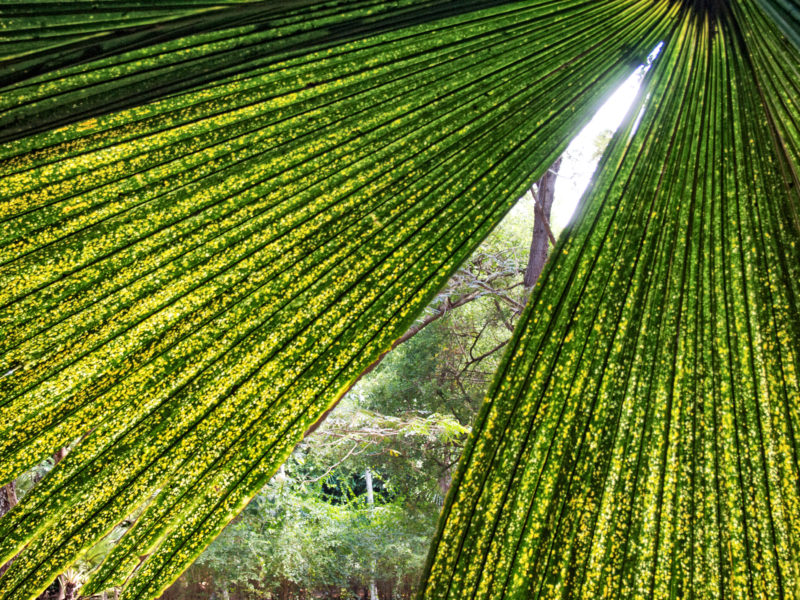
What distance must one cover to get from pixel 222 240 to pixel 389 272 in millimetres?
146

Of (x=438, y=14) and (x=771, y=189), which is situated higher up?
(x=438, y=14)

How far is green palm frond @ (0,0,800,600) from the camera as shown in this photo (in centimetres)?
34

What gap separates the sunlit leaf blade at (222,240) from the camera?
33cm

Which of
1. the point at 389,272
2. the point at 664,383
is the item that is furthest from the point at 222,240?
the point at 664,383

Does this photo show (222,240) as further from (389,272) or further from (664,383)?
(664,383)

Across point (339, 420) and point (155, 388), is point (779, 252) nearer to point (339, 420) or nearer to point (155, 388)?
point (155, 388)

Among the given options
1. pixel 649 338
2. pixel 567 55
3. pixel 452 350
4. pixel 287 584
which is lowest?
pixel 287 584

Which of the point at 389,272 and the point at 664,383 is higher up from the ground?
the point at 389,272

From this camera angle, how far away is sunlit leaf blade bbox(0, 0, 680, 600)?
0.33 metres

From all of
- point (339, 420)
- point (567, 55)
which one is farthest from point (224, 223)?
point (339, 420)

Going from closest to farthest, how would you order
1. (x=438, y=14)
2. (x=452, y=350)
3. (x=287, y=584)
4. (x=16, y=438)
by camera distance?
(x=16, y=438) → (x=438, y=14) → (x=287, y=584) → (x=452, y=350)

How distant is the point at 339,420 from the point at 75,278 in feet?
19.1

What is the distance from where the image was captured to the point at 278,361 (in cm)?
40

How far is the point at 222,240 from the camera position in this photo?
15.4 inches
